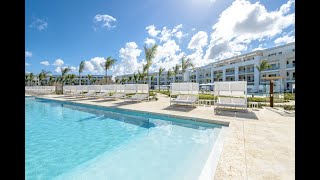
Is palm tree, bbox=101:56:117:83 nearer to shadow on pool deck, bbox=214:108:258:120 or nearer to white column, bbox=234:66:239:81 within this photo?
shadow on pool deck, bbox=214:108:258:120

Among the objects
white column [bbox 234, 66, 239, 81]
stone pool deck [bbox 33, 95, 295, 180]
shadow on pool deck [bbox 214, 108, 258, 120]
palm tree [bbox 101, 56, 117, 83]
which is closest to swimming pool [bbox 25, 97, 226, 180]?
stone pool deck [bbox 33, 95, 295, 180]

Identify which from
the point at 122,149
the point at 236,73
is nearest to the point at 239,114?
the point at 122,149

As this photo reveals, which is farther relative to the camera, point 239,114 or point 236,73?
point 236,73

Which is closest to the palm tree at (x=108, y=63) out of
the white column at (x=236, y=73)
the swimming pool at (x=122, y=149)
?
the swimming pool at (x=122, y=149)

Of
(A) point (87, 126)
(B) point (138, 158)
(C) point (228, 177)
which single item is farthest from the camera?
(A) point (87, 126)

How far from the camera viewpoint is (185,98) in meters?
11.2

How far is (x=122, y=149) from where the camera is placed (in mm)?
5508

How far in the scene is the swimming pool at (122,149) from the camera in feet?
13.7

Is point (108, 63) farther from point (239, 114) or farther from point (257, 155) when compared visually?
point (257, 155)

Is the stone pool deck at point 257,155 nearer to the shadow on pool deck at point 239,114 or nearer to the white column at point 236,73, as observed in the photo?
the shadow on pool deck at point 239,114

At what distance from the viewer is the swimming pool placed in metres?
4.17

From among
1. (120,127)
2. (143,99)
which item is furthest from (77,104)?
(120,127)

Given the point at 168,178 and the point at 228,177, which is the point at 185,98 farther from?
the point at 228,177
